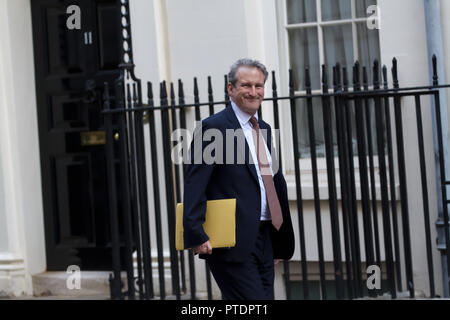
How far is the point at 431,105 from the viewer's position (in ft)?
19.2

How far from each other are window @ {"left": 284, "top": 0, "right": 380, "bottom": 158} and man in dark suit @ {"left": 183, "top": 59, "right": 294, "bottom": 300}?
2.40m

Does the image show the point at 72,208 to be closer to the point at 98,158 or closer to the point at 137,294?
the point at 98,158

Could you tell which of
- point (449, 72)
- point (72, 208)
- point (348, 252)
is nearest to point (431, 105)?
point (449, 72)

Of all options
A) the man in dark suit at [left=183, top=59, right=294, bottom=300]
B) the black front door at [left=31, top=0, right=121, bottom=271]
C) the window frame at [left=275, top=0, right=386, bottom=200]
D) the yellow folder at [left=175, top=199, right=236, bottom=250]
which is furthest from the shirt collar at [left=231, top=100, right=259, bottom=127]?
the black front door at [left=31, top=0, right=121, bottom=271]

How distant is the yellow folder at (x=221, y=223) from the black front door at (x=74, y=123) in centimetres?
307

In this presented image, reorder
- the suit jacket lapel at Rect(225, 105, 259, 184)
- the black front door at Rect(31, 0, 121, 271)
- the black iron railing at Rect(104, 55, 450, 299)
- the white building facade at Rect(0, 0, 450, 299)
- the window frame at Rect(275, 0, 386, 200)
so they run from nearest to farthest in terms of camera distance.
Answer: the suit jacket lapel at Rect(225, 105, 259, 184) → the black iron railing at Rect(104, 55, 450, 299) → the white building facade at Rect(0, 0, 450, 299) → the window frame at Rect(275, 0, 386, 200) → the black front door at Rect(31, 0, 121, 271)

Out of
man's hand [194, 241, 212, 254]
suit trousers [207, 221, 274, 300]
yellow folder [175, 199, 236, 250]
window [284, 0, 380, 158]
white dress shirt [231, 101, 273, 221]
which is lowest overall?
suit trousers [207, 221, 274, 300]

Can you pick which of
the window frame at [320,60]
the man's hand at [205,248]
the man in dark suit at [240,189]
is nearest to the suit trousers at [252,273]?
the man in dark suit at [240,189]

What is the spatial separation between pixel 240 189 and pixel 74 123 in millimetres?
3340

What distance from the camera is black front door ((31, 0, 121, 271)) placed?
7.01 meters

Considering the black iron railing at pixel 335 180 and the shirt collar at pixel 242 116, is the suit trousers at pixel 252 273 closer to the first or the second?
the shirt collar at pixel 242 116

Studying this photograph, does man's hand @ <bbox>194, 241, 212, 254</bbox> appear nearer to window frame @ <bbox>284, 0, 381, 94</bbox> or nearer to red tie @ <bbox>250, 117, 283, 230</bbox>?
red tie @ <bbox>250, 117, 283, 230</bbox>
